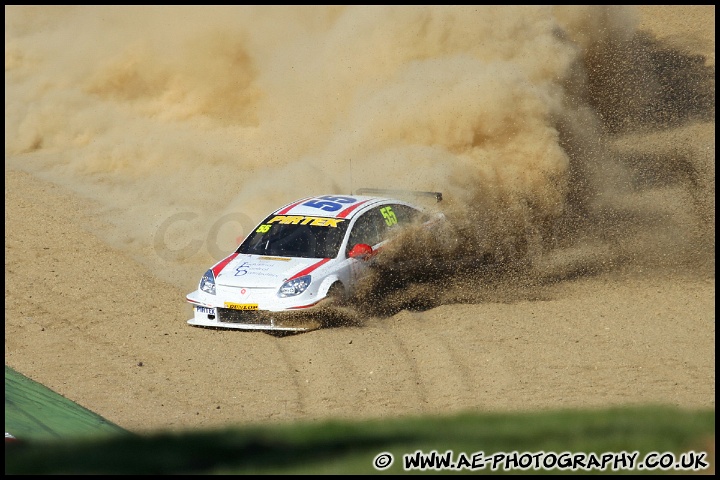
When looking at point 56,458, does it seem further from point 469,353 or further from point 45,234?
point 45,234

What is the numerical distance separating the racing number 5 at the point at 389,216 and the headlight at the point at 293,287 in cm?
163

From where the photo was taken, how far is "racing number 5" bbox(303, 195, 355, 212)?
11478 mm

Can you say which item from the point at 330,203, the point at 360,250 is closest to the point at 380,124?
the point at 330,203

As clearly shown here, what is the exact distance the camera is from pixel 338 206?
11.5 metres

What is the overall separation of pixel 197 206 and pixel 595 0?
29.6 ft

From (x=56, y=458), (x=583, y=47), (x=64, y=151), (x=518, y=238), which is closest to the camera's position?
(x=56, y=458)

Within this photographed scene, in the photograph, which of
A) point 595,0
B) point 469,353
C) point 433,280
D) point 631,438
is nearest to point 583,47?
point 595,0

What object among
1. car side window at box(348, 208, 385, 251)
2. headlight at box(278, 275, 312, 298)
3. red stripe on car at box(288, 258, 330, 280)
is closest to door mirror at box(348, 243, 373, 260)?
car side window at box(348, 208, 385, 251)

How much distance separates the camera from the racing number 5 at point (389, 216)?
11531 mm

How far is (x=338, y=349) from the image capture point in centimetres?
988

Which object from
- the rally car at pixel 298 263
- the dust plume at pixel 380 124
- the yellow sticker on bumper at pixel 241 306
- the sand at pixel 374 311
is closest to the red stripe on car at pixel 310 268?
the rally car at pixel 298 263

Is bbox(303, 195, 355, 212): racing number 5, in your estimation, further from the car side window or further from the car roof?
the car side window

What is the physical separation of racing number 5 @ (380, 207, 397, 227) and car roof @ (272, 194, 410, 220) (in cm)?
12

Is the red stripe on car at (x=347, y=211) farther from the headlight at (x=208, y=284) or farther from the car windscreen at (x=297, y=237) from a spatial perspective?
the headlight at (x=208, y=284)
